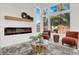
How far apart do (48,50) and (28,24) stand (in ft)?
1.92

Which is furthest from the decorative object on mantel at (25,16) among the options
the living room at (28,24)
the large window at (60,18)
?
the large window at (60,18)

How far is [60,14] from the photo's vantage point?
2.13 meters

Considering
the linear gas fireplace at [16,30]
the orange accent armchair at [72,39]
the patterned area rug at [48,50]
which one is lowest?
the patterned area rug at [48,50]

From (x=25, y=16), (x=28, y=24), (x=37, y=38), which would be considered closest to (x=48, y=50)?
(x=37, y=38)

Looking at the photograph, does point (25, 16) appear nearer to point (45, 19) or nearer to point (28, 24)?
point (28, 24)

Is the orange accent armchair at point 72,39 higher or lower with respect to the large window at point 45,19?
lower

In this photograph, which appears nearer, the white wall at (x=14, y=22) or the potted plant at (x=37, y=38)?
the white wall at (x=14, y=22)

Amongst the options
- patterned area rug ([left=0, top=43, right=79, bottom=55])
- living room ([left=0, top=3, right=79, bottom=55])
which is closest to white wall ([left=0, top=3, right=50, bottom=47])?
living room ([left=0, top=3, right=79, bottom=55])

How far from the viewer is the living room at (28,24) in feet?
6.72

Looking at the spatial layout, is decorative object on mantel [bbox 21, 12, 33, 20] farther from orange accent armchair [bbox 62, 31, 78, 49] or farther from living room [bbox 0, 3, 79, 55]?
orange accent armchair [bbox 62, 31, 78, 49]

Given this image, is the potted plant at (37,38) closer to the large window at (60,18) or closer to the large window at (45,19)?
the large window at (45,19)

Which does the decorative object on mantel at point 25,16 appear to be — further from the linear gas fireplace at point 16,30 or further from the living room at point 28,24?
the linear gas fireplace at point 16,30

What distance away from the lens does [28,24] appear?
2143 mm

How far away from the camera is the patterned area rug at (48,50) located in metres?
2.11
